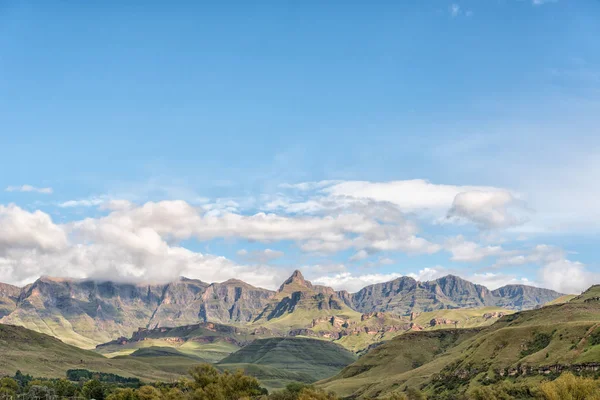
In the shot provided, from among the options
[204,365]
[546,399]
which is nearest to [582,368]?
[546,399]

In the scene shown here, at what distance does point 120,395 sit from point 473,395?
11497 centimetres

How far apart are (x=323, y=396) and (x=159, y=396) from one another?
73988 mm

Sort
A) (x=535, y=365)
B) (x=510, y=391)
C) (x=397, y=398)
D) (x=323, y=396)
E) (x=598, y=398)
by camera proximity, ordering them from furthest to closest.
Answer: (x=535, y=365) → (x=510, y=391) → (x=397, y=398) → (x=323, y=396) → (x=598, y=398)

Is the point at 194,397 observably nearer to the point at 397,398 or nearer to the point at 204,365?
the point at 204,365

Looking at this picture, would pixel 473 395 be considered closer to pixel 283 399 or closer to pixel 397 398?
pixel 397 398

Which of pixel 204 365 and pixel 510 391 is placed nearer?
pixel 510 391

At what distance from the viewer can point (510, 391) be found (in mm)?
169875

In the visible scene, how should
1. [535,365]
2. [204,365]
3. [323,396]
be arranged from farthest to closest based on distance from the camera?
[535,365]
[204,365]
[323,396]

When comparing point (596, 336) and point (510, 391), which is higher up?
point (596, 336)

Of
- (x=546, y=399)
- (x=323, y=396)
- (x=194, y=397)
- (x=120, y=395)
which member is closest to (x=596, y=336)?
(x=546, y=399)

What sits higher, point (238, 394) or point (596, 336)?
point (596, 336)

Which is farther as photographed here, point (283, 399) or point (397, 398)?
point (283, 399)

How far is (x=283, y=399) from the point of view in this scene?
172625mm

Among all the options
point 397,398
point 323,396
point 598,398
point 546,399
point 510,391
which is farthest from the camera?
point 510,391
